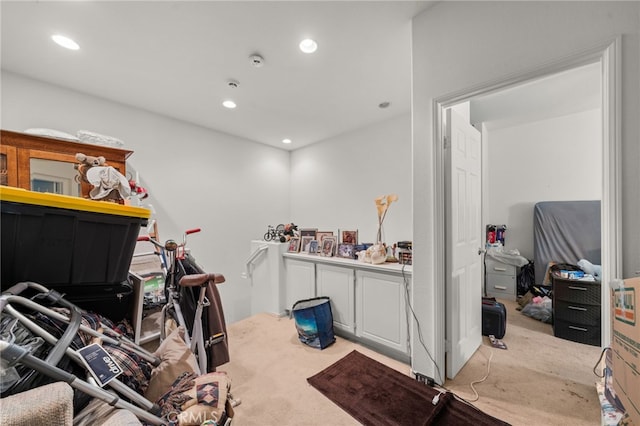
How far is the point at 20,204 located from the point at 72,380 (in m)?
0.60

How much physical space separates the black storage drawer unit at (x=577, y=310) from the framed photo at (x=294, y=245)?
9.67 ft

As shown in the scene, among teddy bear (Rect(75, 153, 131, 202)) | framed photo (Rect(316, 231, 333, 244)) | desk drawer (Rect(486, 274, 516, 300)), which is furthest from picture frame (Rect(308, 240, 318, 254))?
desk drawer (Rect(486, 274, 516, 300))

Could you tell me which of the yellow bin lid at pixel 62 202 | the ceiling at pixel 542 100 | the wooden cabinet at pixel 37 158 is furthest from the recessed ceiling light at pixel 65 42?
the ceiling at pixel 542 100

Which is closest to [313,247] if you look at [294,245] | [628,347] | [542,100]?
[294,245]

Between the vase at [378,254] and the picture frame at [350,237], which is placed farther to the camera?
the picture frame at [350,237]

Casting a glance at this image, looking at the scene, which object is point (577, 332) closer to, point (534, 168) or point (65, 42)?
point (534, 168)

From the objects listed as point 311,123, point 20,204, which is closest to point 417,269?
point 20,204

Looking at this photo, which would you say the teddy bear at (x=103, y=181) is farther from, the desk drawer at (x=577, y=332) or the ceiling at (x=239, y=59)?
the desk drawer at (x=577, y=332)

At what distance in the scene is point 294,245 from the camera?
10.5 ft

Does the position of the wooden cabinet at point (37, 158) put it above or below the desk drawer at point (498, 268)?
above

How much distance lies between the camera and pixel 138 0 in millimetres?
1450

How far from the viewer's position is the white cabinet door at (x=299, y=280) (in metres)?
2.80

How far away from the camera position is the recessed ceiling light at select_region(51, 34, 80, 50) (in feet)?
5.59

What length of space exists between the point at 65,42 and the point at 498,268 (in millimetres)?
5591
